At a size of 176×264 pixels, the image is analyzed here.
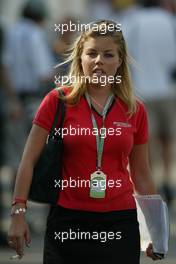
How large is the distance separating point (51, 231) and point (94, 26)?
83cm

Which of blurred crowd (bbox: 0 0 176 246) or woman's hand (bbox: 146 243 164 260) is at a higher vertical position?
blurred crowd (bbox: 0 0 176 246)

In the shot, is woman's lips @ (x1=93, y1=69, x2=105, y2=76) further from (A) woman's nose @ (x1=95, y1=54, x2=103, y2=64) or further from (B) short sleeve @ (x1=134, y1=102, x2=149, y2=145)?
(B) short sleeve @ (x1=134, y1=102, x2=149, y2=145)

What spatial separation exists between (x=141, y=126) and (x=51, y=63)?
14.9ft

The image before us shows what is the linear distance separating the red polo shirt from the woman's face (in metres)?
0.12

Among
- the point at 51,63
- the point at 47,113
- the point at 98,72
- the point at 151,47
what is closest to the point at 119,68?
the point at 98,72

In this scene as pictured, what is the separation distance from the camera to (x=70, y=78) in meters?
5.21

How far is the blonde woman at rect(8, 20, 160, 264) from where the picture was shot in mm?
5047

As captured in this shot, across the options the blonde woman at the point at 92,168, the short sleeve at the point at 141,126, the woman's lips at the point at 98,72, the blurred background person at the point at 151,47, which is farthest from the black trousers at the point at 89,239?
the blurred background person at the point at 151,47

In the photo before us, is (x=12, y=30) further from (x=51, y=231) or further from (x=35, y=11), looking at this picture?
(x=51, y=231)

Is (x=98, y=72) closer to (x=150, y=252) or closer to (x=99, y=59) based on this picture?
(x=99, y=59)

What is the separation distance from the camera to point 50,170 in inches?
202

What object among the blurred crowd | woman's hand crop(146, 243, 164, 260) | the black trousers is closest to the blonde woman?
the black trousers

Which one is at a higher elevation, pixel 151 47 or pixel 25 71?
pixel 151 47

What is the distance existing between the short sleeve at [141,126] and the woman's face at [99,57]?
188 mm
